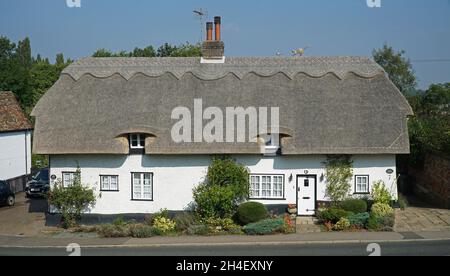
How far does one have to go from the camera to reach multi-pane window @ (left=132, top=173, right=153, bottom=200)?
79.4 feet

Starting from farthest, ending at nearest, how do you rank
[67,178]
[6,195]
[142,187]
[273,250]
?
[6,195] < [67,178] < [142,187] < [273,250]

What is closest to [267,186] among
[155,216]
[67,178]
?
[155,216]

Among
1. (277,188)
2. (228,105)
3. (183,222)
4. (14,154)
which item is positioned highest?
(228,105)

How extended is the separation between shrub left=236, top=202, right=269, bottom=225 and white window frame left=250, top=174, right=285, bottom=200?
1119mm

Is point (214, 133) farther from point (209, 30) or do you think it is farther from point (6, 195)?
point (6, 195)

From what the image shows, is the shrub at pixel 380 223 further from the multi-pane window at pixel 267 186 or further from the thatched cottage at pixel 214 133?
the multi-pane window at pixel 267 186

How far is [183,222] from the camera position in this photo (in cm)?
2259

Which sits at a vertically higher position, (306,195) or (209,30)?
(209,30)

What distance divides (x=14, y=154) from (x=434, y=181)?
87.6 feet

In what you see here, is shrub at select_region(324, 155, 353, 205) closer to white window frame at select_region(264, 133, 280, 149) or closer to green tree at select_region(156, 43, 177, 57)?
white window frame at select_region(264, 133, 280, 149)

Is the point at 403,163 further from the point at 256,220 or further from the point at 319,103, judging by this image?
the point at 256,220

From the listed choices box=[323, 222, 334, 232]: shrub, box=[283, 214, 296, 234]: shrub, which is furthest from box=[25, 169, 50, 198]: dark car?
box=[323, 222, 334, 232]: shrub

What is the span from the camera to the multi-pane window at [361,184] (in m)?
23.8
